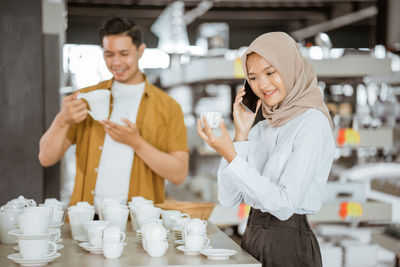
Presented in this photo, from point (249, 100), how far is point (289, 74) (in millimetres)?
277

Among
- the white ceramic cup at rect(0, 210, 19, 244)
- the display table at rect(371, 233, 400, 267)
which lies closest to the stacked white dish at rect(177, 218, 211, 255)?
the white ceramic cup at rect(0, 210, 19, 244)

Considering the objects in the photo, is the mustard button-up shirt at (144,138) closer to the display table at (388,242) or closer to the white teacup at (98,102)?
the white teacup at (98,102)

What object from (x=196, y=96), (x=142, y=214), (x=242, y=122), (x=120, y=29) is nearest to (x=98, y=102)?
(x=120, y=29)

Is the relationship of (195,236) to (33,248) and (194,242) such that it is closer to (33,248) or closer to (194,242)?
(194,242)

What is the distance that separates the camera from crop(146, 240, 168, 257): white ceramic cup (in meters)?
2.16

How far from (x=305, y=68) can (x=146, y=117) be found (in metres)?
1.27

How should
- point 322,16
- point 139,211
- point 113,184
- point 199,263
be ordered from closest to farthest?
point 199,263
point 139,211
point 113,184
point 322,16

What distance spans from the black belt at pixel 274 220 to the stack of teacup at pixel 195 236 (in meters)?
0.25

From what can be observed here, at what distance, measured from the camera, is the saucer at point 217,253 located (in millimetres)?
2123

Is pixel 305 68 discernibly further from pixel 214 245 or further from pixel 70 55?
pixel 70 55

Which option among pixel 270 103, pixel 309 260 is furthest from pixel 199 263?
pixel 270 103

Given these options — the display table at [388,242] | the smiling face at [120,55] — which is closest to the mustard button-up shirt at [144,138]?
the smiling face at [120,55]

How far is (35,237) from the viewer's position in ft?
6.79

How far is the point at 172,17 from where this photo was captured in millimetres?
8258
